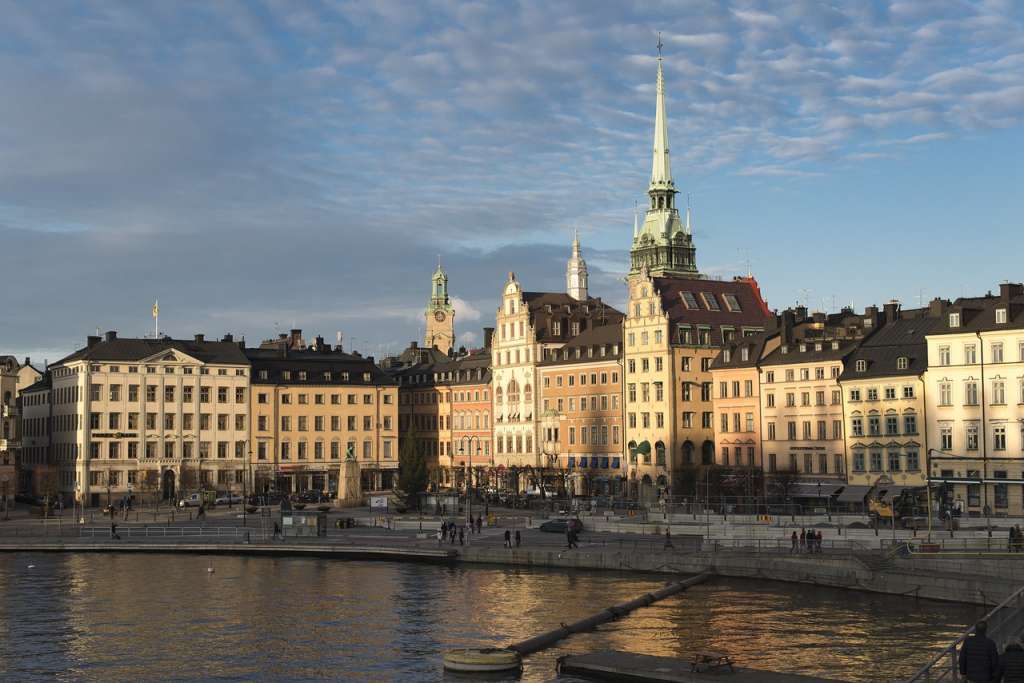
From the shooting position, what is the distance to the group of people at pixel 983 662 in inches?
1226

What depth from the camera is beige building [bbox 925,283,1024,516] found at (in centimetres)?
9631

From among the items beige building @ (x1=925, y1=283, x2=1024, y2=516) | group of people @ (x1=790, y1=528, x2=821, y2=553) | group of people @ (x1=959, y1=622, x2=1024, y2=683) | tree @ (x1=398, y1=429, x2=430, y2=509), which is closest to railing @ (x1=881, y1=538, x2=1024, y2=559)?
group of people @ (x1=790, y1=528, x2=821, y2=553)

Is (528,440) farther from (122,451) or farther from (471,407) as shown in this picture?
(122,451)

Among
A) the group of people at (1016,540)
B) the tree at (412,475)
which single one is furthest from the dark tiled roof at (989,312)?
the tree at (412,475)

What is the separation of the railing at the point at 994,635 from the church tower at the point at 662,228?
5563 inches

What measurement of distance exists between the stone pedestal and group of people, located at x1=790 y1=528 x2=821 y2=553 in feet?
173

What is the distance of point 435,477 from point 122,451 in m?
37.0

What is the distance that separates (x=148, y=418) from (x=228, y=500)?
17890 millimetres

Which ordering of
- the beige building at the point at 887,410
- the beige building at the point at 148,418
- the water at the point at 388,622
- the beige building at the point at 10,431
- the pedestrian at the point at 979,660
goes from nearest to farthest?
the pedestrian at the point at 979,660, the water at the point at 388,622, the beige building at the point at 887,410, the beige building at the point at 10,431, the beige building at the point at 148,418

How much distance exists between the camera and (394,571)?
7850 centimetres

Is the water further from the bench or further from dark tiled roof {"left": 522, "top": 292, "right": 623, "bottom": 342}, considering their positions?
dark tiled roof {"left": 522, "top": 292, "right": 623, "bottom": 342}

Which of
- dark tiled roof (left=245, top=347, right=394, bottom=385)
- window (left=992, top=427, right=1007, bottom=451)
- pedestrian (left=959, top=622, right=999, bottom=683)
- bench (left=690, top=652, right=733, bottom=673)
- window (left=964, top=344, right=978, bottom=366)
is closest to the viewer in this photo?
pedestrian (left=959, top=622, right=999, bottom=683)

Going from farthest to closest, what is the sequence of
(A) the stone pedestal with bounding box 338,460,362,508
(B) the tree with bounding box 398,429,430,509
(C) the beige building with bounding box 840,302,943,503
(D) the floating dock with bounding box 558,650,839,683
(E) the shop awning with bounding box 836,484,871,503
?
1. (A) the stone pedestal with bounding box 338,460,362,508
2. (B) the tree with bounding box 398,429,430,509
3. (E) the shop awning with bounding box 836,484,871,503
4. (C) the beige building with bounding box 840,302,943,503
5. (D) the floating dock with bounding box 558,650,839,683

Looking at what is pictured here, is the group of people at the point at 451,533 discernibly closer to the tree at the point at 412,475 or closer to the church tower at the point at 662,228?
the tree at the point at 412,475
